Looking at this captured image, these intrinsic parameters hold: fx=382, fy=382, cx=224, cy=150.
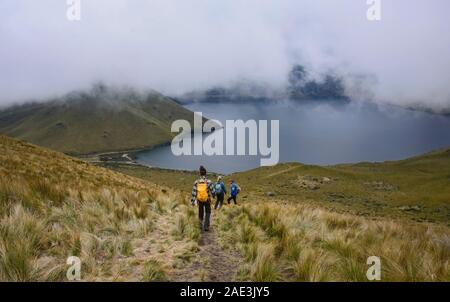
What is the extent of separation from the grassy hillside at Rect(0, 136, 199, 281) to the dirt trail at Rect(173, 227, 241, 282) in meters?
0.26

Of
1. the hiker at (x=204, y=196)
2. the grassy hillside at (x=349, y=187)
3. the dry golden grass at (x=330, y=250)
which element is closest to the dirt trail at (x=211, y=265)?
the dry golden grass at (x=330, y=250)

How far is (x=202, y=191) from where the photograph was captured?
12133 mm

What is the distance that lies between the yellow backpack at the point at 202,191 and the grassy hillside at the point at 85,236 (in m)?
0.89

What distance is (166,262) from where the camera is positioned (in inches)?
323

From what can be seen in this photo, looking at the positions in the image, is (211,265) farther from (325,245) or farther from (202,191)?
(202,191)

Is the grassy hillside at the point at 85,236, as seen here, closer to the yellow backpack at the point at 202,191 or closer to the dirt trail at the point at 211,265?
the dirt trail at the point at 211,265

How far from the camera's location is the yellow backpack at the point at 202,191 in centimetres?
1203

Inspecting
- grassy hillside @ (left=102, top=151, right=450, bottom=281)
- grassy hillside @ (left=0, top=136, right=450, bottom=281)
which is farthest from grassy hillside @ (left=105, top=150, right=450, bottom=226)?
grassy hillside @ (left=0, top=136, right=450, bottom=281)

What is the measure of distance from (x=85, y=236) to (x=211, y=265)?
2943 mm

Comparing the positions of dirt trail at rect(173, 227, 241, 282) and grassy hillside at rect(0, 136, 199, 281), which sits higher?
grassy hillside at rect(0, 136, 199, 281)

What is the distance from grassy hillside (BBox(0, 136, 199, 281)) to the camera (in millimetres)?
6844

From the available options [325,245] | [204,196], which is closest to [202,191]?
[204,196]

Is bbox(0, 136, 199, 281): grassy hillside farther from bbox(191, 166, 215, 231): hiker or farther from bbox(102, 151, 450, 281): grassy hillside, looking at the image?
bbox(102, 151, 450, 281): grassy hillside
